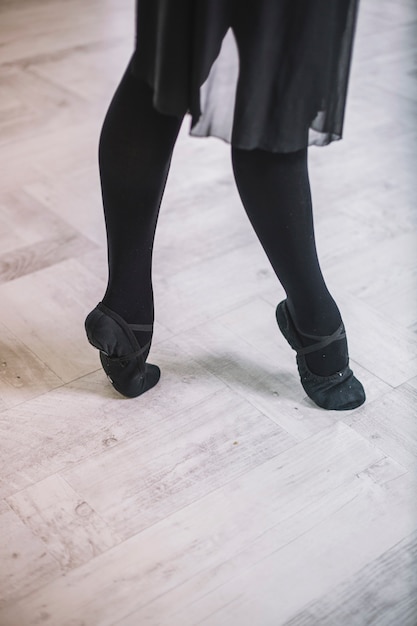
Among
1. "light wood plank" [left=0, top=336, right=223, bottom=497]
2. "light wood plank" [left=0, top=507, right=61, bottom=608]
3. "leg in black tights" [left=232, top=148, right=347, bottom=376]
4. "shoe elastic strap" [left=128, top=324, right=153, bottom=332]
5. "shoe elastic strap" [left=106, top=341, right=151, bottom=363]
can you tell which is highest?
"leg in black tights" [left=232, top=148, right=347, bottom=376]

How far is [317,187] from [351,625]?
0.99 metres

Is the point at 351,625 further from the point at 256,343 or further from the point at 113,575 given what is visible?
the point at 256,343

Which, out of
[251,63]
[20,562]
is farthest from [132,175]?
[20,562]

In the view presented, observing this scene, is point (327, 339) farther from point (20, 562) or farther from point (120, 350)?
point (20, 562)

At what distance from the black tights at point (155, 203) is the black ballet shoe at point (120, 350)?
0.02 m

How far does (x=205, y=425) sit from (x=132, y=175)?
336 millimetres

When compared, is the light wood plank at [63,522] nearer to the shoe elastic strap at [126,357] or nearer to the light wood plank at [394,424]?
the shoe elastic strap at [126,357]

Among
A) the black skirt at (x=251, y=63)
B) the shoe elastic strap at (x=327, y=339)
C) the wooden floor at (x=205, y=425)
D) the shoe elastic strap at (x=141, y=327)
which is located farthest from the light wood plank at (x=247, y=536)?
the black skirt at (x=251, y=63)

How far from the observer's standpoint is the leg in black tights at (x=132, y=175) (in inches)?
36.7

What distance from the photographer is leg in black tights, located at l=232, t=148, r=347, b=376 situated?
950mm

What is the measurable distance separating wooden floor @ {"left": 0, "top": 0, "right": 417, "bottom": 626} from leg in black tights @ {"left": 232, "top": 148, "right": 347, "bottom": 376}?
13cm

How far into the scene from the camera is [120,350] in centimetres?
107

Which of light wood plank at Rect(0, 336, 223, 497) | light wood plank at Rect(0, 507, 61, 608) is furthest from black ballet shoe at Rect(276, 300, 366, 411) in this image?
light wood plank at Rect(0, 507, 61, 608)

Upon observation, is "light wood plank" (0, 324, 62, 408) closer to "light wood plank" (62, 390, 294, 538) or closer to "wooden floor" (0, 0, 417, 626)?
"wooden floor" (0, 0, 417, 626)
